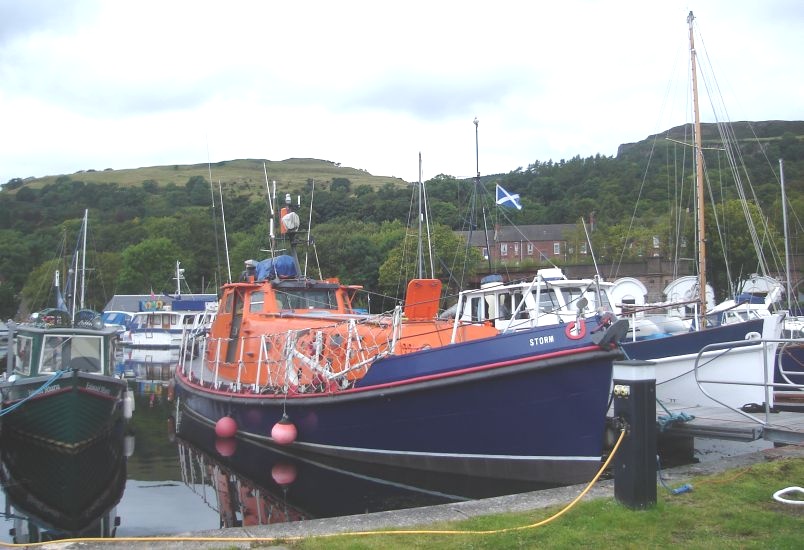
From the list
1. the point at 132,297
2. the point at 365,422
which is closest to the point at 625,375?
the point at 365,422

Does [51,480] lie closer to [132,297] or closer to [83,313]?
[83,313]

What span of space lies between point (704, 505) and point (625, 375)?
1.43 meters

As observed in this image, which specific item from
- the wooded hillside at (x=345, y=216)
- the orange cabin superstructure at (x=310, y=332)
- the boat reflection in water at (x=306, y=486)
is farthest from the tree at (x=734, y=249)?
the boat reflection in water at (x=306, y=486)

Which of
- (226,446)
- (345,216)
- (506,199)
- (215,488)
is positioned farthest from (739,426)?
(345,216)

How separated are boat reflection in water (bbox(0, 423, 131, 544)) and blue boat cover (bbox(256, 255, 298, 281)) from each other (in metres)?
4.22

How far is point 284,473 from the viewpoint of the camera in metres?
11.7

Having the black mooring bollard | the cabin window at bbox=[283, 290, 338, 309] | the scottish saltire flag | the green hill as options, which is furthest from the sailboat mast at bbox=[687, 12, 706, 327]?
the green hill

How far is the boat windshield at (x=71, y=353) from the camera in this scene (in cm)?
1338

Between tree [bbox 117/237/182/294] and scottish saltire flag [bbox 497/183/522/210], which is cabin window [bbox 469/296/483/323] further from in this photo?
tree [bbox 117/237/182/294]

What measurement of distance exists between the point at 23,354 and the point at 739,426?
12379 mm

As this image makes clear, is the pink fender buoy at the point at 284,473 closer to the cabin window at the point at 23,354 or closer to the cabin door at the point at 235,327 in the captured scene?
the cabin door at the point at 235,327

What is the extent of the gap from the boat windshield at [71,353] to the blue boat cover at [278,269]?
352 cm

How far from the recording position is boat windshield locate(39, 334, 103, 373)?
1338cm

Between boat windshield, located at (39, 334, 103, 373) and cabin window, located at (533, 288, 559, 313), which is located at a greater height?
cabin window, located at (533, 288, 559, 313)
